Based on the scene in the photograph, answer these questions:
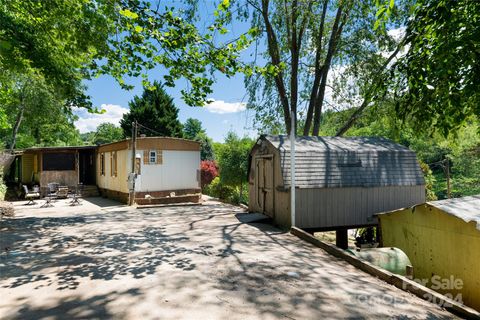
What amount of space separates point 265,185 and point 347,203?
2873mm

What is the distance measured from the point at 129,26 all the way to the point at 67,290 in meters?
4.70

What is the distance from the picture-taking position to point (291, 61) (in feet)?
54.8

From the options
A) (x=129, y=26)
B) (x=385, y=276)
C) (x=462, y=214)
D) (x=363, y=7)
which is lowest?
(x=385, y=276)

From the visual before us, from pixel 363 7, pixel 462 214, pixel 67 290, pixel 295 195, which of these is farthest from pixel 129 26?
pixel 363 7

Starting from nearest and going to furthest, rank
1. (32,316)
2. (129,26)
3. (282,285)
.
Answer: (32,316) → (282,285) → (129,26)

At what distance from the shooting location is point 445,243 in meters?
7.14

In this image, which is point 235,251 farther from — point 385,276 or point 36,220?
point 36,220

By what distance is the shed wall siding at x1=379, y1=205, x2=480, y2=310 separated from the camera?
6414 millimetres

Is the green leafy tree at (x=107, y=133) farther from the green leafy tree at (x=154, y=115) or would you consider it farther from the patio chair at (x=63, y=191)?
the patio chair at (x=63, y=191)

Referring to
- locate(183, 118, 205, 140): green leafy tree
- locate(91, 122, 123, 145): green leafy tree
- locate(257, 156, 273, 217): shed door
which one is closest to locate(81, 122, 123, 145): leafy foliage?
locate(91, 122, 123, 145): green leafy tree

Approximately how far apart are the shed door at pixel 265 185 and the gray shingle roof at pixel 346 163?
0.91 metres

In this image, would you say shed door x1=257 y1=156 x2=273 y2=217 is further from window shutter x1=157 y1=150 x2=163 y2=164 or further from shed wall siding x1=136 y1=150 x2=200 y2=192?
window shutter x1=157 y1=150 x2=163 y2=164

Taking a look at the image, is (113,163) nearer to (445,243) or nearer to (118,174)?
(118,174)

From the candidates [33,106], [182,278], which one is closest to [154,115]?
[33,106]
